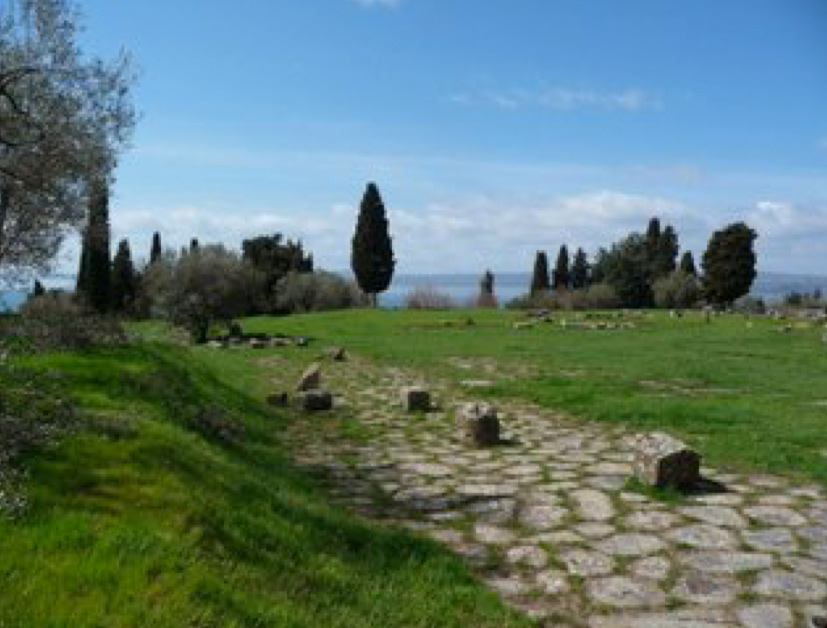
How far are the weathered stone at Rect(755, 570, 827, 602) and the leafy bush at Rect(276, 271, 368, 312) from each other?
47372 millimetres

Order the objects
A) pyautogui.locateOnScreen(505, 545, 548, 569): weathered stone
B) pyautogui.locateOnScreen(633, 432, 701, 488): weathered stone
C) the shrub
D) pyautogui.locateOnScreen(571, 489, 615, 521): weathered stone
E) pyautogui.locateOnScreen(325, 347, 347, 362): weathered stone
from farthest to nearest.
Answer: the shrub < pyautogui.locateOnScreen(325, 347, 347, 362): weathered stone < pyautogui.locateOnScreen(633, 432, 701, 488): weathered stone < pyautogui.locateOnScreen(571, 489, 615, 521): weathered stone < pyautogui.locateOnScreen(505, 545, 548, 569): weathered stone

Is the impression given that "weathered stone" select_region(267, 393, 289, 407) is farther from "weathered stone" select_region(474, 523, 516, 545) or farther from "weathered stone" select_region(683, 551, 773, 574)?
"weathered stone" select_region(683, 551, 773, 574)

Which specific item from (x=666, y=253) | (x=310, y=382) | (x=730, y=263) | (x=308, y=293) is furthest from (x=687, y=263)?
(x=310, y=382)

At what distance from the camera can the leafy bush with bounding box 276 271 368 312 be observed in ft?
173

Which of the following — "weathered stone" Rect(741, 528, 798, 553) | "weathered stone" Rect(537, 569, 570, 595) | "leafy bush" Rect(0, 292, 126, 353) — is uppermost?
"leafy bush" Rect(0, 292, 126, 353)

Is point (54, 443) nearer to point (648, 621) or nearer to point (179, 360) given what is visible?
point (648, 621)

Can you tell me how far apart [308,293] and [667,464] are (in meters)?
45.5

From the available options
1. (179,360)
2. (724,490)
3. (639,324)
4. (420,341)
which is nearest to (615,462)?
(724,490)

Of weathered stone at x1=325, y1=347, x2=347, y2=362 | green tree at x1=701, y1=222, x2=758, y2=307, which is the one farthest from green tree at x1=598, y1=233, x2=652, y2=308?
weathered stone at x1=325, y1=347, x2=347, y2=362

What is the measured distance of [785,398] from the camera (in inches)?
579

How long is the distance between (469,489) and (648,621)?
3.29 meters

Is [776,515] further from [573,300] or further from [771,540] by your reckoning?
[573,300]

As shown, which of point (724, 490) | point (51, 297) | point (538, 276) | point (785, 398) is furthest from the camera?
point (538, 276)

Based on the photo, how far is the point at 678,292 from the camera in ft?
189
